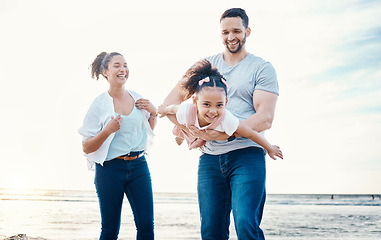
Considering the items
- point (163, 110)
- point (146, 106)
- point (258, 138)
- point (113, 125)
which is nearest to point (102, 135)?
point (113, 125)

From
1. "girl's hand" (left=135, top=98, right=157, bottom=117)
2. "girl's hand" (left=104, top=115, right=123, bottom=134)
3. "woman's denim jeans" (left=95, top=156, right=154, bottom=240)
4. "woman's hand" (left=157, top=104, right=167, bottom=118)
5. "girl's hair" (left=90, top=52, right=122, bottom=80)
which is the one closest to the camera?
"woman's hand" (left=157, top=104, right=167, bottom=118)

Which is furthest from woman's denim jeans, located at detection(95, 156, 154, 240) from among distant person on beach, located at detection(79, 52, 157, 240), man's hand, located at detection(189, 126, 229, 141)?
man's hand, located at detection(189, 126, 229, 141)

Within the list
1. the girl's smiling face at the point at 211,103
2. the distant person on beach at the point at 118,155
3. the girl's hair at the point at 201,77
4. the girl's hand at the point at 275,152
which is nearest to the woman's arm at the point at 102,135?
the distant person on beach at the point at 118,155

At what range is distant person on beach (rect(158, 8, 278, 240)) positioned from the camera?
2.89 metres

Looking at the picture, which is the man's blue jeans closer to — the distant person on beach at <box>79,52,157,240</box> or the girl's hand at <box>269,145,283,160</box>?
the girl's hand at <box>269,145,283,160</box>

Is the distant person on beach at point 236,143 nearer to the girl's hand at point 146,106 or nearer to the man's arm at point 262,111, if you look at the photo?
the man's arm at point 262,111

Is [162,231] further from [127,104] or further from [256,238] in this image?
[256,238]

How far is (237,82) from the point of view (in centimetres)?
303

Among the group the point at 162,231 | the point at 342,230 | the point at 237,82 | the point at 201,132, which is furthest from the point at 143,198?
the point at 342,230

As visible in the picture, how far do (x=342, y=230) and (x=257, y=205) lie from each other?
624cm

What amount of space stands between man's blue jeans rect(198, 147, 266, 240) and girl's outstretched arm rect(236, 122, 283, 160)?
71mm

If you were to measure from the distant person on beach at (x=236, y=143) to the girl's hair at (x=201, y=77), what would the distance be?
0.29 feet

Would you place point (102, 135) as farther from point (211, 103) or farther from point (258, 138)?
point (258, 138)

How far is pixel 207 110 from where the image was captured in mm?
2797
